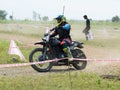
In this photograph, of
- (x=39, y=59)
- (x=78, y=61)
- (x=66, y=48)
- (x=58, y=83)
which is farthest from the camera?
(x=78, y=61)

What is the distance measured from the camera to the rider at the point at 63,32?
1466 centimetres

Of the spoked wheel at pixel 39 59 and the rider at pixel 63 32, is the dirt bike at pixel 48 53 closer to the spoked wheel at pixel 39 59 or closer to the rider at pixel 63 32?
the spoked wheel at pixel 39 59

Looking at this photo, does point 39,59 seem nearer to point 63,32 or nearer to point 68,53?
point 68,53

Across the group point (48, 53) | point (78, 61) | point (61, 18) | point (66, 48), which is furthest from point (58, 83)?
point (78, 61)

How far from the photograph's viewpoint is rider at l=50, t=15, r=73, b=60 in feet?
48.1

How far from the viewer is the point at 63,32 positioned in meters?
14.8

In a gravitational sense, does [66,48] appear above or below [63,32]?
below

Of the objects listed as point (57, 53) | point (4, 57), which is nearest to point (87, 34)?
point (4, 57)

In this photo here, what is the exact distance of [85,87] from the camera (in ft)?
36.5

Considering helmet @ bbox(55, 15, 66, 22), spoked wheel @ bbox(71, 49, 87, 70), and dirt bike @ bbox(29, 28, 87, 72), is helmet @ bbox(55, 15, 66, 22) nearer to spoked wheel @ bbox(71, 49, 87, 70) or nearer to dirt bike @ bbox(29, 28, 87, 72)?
dirt bike @ bbox(29, 28, 87, 72)

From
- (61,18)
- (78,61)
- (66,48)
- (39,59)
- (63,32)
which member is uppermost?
(61,18)

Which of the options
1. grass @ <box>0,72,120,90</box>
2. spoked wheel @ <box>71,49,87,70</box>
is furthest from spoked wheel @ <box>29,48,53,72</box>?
grass @ <box>0,72,120,90</box>

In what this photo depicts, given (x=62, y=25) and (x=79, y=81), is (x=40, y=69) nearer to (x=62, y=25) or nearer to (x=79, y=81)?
(x=62, y=25)

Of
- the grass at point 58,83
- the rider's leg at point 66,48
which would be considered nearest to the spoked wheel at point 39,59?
the rider's leg at point 66,48
